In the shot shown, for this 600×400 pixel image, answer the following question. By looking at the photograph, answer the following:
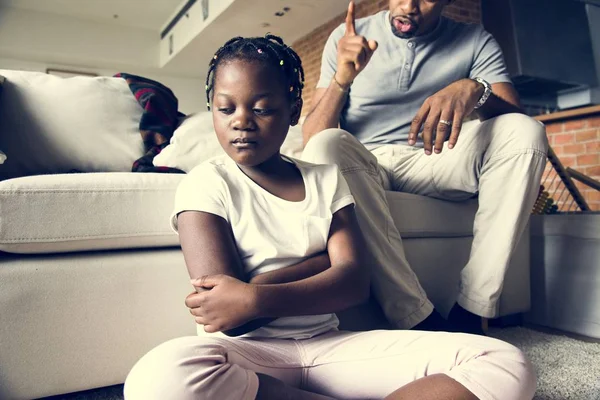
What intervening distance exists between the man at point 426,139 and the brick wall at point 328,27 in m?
3.27

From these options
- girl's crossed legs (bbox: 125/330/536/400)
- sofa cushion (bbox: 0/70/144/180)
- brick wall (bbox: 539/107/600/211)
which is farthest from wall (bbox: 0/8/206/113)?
girl's crossed legs (bbox: 125/330/536/400)

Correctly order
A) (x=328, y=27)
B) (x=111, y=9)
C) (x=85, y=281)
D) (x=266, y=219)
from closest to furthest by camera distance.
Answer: (x=266, y=219) → (x=85, y=281) → (x=328, y=27) → (x=111, y=9)

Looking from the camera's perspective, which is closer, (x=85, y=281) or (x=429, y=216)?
(x=85, y=281)

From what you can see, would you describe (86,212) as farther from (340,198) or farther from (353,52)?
(353,52)

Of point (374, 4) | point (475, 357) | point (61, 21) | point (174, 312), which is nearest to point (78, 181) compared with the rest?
point (174, 312)

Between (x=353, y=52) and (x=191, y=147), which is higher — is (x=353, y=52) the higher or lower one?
the higher one

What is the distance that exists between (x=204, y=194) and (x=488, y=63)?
0.99 metres

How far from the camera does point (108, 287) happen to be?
36.8 inches

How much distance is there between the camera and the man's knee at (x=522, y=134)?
1.12 metres

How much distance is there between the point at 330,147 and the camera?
103cm

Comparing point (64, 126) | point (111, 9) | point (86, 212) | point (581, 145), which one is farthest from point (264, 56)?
point (111, 9)

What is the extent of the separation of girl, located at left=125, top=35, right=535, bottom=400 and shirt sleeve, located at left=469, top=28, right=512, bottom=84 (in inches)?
30.0

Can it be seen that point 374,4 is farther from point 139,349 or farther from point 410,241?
point 139,349

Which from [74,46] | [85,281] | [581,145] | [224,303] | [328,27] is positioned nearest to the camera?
[224,303]
